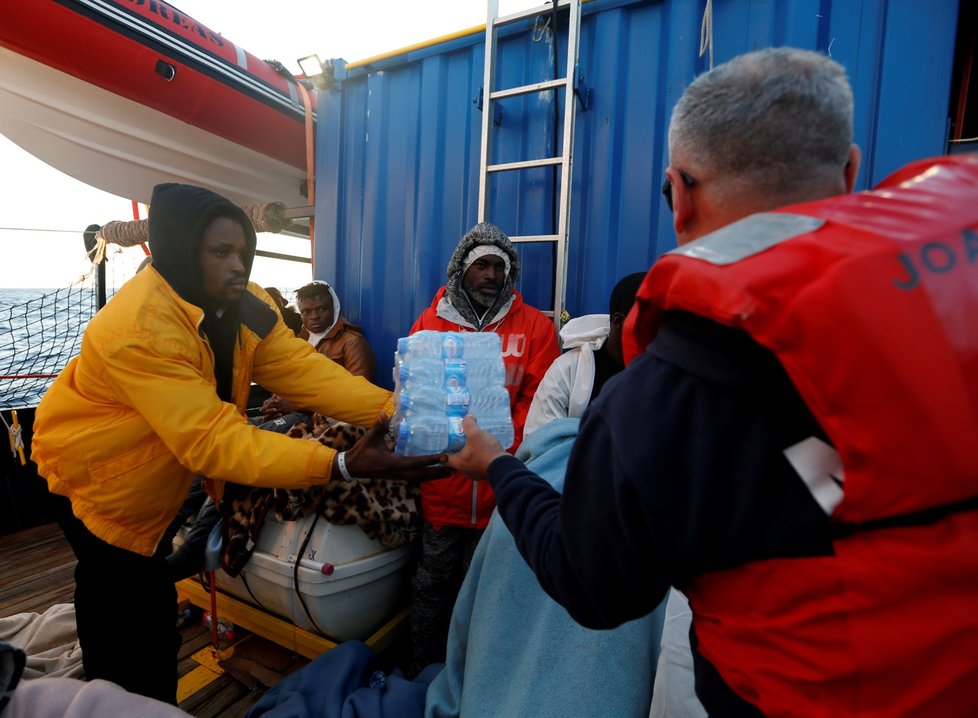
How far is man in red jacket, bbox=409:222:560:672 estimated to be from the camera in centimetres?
227

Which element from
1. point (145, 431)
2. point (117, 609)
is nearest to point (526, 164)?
point (145, 431)

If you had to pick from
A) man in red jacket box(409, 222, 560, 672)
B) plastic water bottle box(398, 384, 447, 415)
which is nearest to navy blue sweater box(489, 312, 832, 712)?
plastic water bottle box(398, 384, 447, 415)

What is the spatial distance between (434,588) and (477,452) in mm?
1313

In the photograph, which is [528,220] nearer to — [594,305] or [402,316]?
[594,305]

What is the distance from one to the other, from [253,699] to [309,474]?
1281 millimetres

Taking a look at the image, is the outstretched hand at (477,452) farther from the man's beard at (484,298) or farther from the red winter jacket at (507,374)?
the man's beard at (484,298)

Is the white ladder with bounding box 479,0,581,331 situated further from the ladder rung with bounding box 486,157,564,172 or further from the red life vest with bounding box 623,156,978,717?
the red life vest with bounding box 623,156,978,717

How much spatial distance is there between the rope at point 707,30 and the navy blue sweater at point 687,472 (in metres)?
2.08

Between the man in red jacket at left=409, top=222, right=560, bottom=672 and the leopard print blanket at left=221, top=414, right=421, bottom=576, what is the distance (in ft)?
0.42

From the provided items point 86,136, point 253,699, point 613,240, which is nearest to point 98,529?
point 253,699

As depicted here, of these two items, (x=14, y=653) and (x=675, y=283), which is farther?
(x=14, y=653)

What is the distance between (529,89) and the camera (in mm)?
2525

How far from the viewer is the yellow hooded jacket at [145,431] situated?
151 cm

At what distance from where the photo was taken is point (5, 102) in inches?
152
